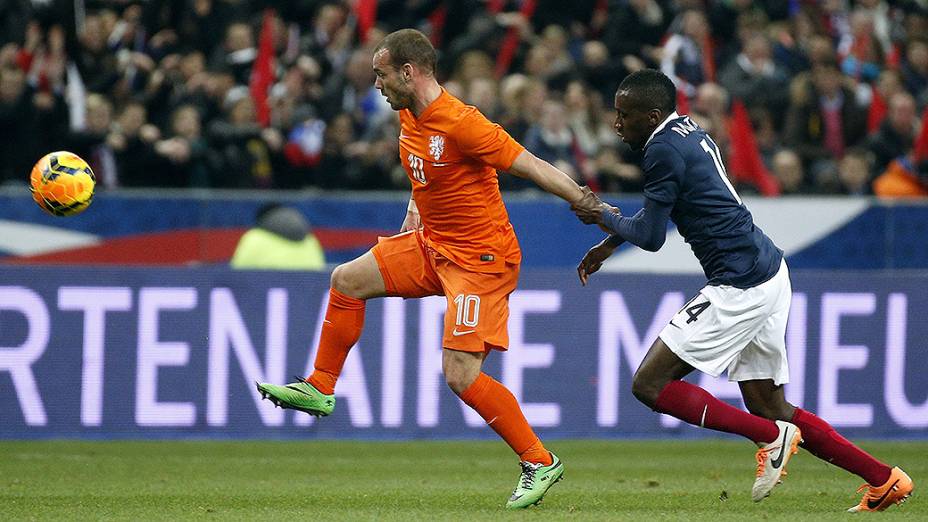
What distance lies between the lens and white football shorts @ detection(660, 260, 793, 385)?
718 cm

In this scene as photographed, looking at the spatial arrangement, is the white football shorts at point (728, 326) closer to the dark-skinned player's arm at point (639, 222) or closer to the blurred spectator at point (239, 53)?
the dark-skinned player's arm at point (639, 222)

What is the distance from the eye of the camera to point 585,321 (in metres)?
11.0

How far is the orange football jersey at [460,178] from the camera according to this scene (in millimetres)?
7215

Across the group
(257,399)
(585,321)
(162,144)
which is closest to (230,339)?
(257,399)

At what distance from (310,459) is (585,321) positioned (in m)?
2.32

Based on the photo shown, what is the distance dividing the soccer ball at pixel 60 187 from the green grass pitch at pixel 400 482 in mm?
1536

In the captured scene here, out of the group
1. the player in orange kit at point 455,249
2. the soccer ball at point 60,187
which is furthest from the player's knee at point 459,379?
the soccer ball at point 60,187

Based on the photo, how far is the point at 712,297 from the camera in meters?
7.22

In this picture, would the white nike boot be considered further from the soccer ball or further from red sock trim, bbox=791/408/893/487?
the soccer ball

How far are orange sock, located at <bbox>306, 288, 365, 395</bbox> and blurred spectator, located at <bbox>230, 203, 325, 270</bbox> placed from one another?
3877 millimetres

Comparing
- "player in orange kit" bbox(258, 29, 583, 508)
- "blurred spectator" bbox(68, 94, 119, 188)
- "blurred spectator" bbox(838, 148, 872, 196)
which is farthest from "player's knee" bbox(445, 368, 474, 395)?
"blurred spectator" bbox(838, 148, 872, 196)

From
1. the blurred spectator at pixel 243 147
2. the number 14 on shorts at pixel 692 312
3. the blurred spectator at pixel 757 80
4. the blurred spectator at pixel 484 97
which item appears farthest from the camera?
the blurred spectator at pixel 757 80

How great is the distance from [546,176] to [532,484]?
4.88ft

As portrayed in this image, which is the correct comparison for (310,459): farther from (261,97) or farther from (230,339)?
(261,97)
